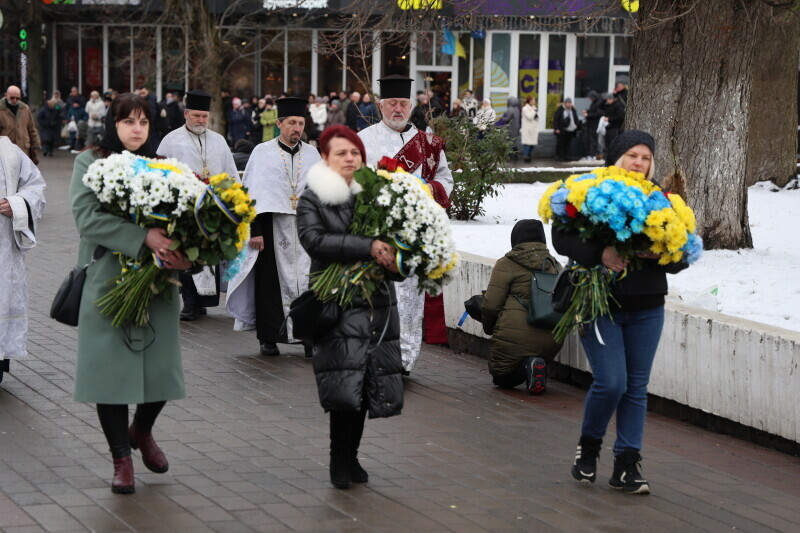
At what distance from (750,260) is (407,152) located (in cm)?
388

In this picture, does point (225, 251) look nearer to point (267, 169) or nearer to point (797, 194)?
point (267, 169)

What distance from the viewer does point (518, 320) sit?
327 inches

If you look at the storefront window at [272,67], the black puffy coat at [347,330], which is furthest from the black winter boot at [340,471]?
the storefront window at [272,67]

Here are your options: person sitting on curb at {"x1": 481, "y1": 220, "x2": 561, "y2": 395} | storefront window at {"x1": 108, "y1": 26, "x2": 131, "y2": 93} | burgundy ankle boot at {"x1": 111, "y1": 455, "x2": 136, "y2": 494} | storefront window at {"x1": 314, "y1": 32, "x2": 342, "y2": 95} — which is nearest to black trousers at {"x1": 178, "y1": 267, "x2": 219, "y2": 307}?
person sitting on curb at {"x1": 481, "y1": 220, "x2": 561, "y2": 395}

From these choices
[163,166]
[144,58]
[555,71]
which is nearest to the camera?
[163,166]

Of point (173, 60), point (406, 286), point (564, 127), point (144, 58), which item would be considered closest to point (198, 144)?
point (406, 286)

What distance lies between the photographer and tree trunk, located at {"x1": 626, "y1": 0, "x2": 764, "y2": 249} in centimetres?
1116

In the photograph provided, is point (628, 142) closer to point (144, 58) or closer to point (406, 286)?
point (406, 286)

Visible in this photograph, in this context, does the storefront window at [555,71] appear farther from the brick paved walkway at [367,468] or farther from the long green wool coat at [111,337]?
the long green wool coat at [111,337]

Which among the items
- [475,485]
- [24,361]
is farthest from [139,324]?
[24,361]

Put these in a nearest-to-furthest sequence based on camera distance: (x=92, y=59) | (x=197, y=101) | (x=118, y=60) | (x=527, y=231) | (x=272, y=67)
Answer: (x=527, y=231), (x=197, y=101), (x=118, y=60), (x=272, y=67), (x=92, y=59)

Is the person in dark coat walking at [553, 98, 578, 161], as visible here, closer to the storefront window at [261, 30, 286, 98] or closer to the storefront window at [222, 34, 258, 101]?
the storefront window at [261, 30, 286, 98]

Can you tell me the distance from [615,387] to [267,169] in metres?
4.39

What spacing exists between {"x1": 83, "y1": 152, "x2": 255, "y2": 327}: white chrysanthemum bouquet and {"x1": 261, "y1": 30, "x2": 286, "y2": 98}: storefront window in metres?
35.7
